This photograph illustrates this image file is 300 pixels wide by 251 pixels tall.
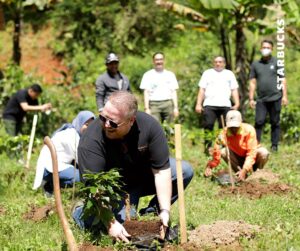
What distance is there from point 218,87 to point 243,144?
85.1 inches

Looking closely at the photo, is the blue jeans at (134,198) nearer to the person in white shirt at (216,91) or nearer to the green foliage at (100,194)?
the green foliage at (100,194)

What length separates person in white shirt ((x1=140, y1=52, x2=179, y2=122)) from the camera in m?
10.7

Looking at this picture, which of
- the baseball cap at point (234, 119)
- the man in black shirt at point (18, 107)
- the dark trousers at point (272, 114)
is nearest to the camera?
the baseball cap at point (234, 119)

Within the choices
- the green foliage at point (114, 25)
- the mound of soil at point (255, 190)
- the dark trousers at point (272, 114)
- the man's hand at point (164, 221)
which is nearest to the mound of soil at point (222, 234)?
the man's hand at point (164, 221)

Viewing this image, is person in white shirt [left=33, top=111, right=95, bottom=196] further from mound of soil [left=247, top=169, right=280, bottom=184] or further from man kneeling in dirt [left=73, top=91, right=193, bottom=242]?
mound of soil [left=247, top=169, right=280, bottom=184]

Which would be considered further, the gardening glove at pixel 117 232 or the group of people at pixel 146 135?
the group of people at pixel 146 135

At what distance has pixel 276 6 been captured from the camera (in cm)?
1362

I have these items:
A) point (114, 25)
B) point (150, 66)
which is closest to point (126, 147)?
point (150, 66)

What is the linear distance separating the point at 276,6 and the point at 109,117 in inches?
382

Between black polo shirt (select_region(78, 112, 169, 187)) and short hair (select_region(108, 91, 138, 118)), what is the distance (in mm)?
316

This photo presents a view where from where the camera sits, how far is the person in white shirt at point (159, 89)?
1066 centimetres

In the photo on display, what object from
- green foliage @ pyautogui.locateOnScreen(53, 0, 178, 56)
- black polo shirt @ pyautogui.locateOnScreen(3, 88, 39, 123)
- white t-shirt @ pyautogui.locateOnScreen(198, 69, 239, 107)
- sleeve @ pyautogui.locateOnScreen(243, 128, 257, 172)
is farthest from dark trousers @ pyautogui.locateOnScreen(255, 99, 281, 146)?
green foliage @ pyautogui.locateOnScreen(53, 0, 178, 56)

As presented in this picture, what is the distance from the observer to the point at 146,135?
5.09 metres

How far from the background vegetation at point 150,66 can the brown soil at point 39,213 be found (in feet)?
0.31
